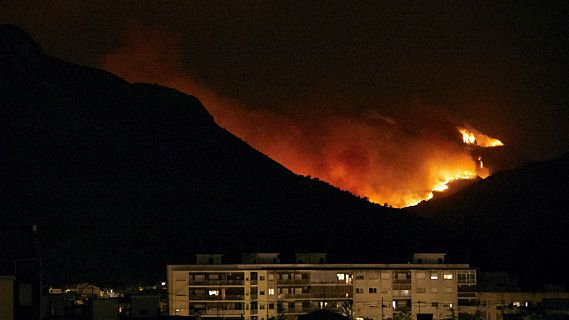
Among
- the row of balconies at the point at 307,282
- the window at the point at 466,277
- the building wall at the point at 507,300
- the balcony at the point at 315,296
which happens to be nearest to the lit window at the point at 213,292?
the balcony at the point at 315,296

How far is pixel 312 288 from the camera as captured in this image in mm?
83562

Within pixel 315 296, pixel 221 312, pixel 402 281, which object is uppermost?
pixel 402 281

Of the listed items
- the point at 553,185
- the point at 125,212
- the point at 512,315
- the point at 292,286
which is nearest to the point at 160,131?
the point at 125,212

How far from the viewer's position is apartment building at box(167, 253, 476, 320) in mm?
80375

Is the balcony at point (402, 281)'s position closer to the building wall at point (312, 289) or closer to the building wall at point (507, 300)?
the building wall at point (312, 289)

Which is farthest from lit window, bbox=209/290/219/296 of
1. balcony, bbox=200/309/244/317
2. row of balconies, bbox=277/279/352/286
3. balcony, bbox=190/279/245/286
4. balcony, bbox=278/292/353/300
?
row of balconies, bbox=277/279/352/286

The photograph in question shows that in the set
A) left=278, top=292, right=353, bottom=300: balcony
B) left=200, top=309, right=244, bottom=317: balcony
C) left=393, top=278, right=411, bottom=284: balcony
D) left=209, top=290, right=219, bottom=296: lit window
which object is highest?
left=393, top=278, right=411, bottom=284: balcony

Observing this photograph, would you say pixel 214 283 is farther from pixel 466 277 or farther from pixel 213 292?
pixel 466 277

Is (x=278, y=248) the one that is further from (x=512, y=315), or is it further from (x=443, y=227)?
(x=512, y=315)

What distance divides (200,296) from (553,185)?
91.7 m

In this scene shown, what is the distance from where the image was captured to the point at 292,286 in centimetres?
8300

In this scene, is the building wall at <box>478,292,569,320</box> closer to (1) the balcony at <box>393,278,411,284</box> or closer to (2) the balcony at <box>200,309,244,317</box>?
(1) the balcony at <box>393,278,411,284</box>

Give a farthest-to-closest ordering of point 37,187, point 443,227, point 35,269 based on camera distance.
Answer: point 37,187 < point 443,227 < point 35,269

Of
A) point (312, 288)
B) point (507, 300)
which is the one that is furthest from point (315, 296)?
point (507, 300)
